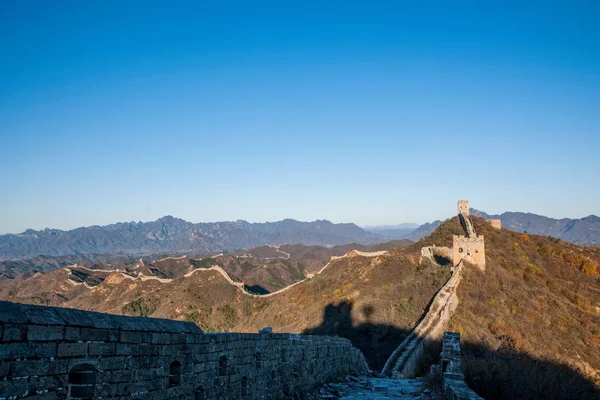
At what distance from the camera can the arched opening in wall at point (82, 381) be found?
5422 mm

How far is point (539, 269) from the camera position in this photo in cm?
5156

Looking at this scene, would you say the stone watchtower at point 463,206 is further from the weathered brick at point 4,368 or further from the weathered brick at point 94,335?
the weathered brick at point 4,368

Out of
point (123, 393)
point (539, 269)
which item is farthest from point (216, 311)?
point (123, 393)

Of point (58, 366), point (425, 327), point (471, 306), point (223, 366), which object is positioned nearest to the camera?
point (58, 366)

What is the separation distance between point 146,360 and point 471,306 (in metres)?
34.2

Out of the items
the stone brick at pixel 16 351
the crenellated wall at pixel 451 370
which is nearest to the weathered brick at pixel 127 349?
the stone brick at pixel 16 351

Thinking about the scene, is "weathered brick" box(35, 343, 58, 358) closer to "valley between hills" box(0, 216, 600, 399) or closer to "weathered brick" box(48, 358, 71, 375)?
"weathered brick" box(48, 358, 71, 375)

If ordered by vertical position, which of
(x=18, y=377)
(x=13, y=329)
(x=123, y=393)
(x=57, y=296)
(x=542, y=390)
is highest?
(x=13, y=329)

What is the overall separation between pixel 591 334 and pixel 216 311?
4369cm

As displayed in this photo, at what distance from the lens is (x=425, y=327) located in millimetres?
31703

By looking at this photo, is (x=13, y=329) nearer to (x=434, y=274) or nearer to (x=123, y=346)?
(x=123, y=346)

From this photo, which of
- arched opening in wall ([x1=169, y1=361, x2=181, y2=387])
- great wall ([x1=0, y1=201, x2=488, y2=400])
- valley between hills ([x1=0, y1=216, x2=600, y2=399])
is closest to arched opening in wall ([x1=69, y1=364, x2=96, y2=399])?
great wall ([x1=0, y1=201, x2=488, y2=400])

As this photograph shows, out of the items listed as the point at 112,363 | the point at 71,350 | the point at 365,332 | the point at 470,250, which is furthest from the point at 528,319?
the point at 71,350

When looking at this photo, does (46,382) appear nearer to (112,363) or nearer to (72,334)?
(72,334)
